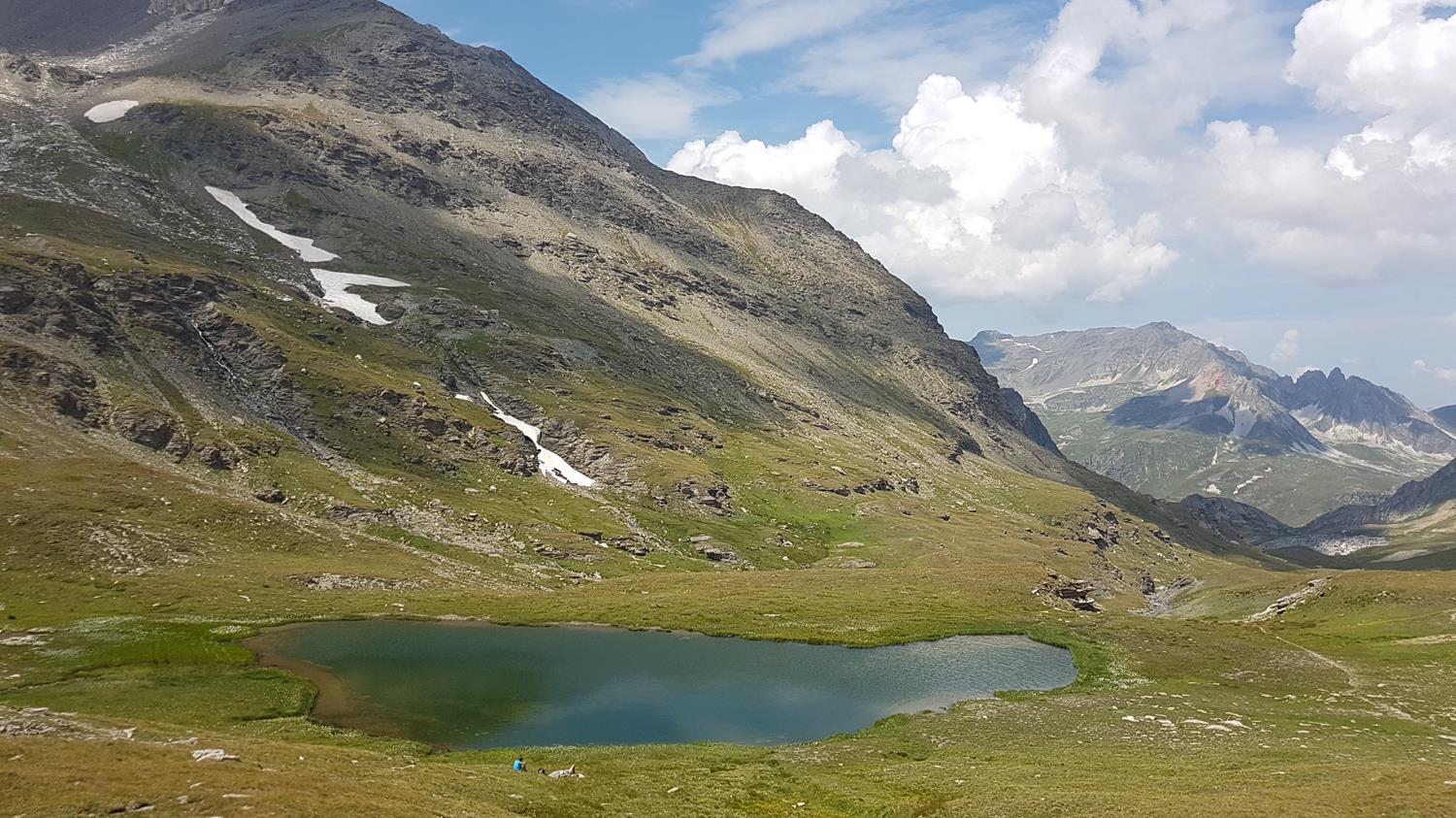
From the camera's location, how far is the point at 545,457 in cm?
15950

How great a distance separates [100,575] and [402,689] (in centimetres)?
4307

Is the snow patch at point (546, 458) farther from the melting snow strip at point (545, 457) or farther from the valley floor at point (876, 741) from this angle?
the valley floor at point (876, 741)

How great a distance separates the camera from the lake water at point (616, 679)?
5425 centimetres

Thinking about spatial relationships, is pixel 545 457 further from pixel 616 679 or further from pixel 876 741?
pixel 876 741

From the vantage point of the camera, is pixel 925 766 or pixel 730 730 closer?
pixel 925 766

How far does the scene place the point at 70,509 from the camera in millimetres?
83375

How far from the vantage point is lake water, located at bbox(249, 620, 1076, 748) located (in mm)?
54250

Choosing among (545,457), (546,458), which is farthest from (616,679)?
(545,457)

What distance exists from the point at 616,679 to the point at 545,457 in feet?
320

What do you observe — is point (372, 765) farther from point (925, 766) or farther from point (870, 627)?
point (870, 627)

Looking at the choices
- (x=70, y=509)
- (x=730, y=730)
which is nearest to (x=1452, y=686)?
(x=730, y=730)

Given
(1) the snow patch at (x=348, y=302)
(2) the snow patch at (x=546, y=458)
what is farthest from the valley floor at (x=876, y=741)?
(1) the snow patch at (x=348, y=302)

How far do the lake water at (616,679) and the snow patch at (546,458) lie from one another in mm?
71412

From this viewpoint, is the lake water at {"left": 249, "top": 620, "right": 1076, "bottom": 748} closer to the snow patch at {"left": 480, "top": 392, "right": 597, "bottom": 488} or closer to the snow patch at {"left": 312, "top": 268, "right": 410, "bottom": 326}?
the snow patch at {"left": 480, "top": 392, "right": 597, "bottom": 488}
